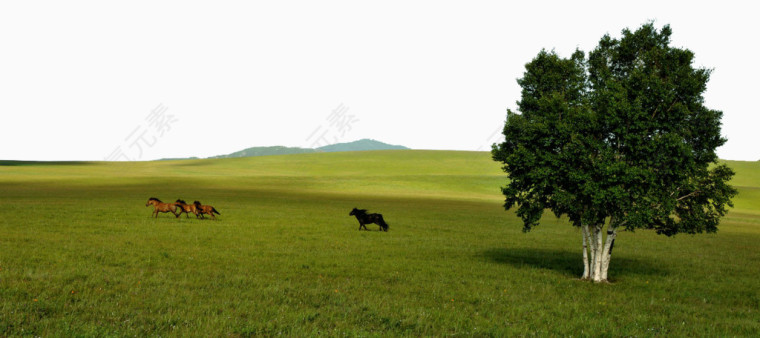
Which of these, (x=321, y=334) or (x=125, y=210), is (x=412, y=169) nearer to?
(x=125, y=210)

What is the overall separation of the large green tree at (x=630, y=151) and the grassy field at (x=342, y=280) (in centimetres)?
304

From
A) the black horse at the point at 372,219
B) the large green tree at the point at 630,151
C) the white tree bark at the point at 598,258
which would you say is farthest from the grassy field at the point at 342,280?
the large green tree at the point at 630,151

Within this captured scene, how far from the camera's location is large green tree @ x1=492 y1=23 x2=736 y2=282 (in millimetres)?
17844

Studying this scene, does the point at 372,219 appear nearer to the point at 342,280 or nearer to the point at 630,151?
the point at 342,280

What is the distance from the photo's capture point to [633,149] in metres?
18.2

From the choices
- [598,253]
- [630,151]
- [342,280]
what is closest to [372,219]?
[342,280]

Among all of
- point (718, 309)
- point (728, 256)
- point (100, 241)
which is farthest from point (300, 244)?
point (728, 256)

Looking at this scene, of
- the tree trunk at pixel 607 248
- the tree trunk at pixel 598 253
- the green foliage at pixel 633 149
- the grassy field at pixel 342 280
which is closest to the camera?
the grassy field at pixel 342 280

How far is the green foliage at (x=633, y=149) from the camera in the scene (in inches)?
702

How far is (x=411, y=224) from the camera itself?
133ft

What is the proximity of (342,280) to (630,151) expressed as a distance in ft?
40.2

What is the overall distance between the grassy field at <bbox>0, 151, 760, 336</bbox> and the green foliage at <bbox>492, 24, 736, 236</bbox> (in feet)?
10.5

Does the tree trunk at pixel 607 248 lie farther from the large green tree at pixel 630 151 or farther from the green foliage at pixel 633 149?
the green foliage at pixel 633 149

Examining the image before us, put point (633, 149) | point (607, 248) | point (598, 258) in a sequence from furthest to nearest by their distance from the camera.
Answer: point (598, 258) < point (607, 248) < point (633, 149)
